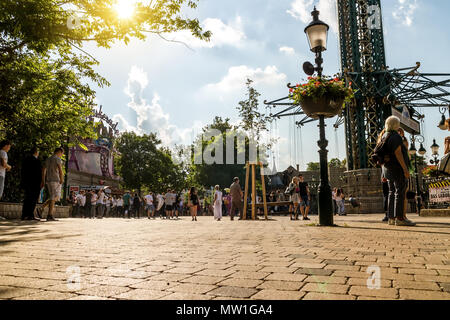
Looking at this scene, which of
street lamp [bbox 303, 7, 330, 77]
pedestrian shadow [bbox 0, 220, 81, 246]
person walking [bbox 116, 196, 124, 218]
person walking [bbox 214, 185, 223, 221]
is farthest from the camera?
person walking [bbox 116, 196, 124, 218]

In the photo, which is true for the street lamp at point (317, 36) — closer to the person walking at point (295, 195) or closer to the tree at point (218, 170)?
the person walking at point (295, 195)

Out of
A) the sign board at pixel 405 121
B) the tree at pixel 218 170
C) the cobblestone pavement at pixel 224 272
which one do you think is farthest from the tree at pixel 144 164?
the cobblestone pavement at pixel 224 272

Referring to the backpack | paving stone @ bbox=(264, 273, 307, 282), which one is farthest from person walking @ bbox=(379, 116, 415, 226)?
paving stone @ bbox=(264, 273, 307, 282)

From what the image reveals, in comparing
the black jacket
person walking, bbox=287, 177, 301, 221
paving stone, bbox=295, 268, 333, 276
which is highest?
the black jacket

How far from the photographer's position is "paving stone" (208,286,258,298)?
70.6 inches

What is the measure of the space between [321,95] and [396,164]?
215cm

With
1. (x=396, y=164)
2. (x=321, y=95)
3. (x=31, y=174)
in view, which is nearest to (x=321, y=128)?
(x=321, y=95)

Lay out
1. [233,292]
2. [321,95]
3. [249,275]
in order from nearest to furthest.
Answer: [233,292] < [249,275] < [321,95]

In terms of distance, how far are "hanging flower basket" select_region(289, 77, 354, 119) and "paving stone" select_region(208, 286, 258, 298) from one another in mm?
6188

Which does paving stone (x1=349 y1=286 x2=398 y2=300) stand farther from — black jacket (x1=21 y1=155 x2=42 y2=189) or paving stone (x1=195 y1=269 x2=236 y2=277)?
Result: black jacket (x1=21 y1=155 x2=42 y2=189)

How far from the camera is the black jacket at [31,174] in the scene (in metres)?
8.95

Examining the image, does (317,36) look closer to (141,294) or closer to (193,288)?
(193,288)

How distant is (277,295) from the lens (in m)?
1.78

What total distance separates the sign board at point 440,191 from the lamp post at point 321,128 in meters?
5.44
